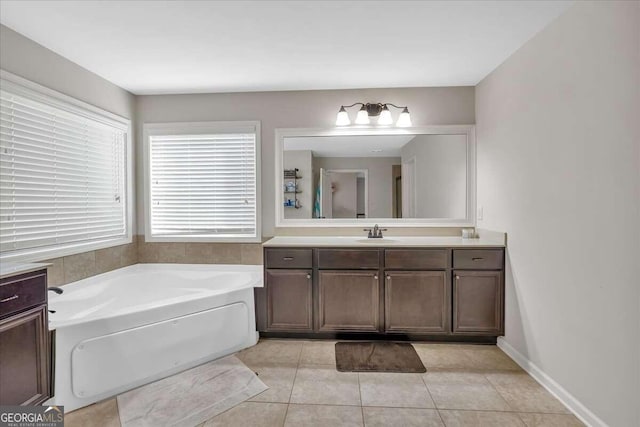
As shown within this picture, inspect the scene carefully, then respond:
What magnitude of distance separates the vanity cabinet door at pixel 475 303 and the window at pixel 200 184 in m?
1.98

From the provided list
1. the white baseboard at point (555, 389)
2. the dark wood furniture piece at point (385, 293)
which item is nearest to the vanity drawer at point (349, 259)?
the dark wood furniture piece at point (385, 293)

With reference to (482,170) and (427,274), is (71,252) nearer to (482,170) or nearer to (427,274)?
(427,274)

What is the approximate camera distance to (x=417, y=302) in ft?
9.34

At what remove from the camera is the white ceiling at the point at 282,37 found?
1972 mm

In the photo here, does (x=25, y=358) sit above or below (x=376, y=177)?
below

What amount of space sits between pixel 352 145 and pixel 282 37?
4.43 feet

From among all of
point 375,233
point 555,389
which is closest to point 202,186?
point 375,233

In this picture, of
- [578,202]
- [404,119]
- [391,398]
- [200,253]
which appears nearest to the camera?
[578,202]

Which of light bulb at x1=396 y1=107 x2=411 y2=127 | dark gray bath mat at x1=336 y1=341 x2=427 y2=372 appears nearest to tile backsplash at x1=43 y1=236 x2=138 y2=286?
dark gray bath mat at x1=336 y1=341 x2=427 y2=372

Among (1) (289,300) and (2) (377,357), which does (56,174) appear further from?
(2) (377,357)

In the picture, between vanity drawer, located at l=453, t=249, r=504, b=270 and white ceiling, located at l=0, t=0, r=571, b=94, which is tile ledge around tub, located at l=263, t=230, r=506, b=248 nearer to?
vanity drawer, located at l=453, t=249, r=504, b=270

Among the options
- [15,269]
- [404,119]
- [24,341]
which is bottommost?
[24,341]

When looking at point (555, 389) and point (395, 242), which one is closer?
point (555, 389)

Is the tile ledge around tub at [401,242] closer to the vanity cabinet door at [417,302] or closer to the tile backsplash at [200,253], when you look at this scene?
the vanity cabinet door at [417,302]
